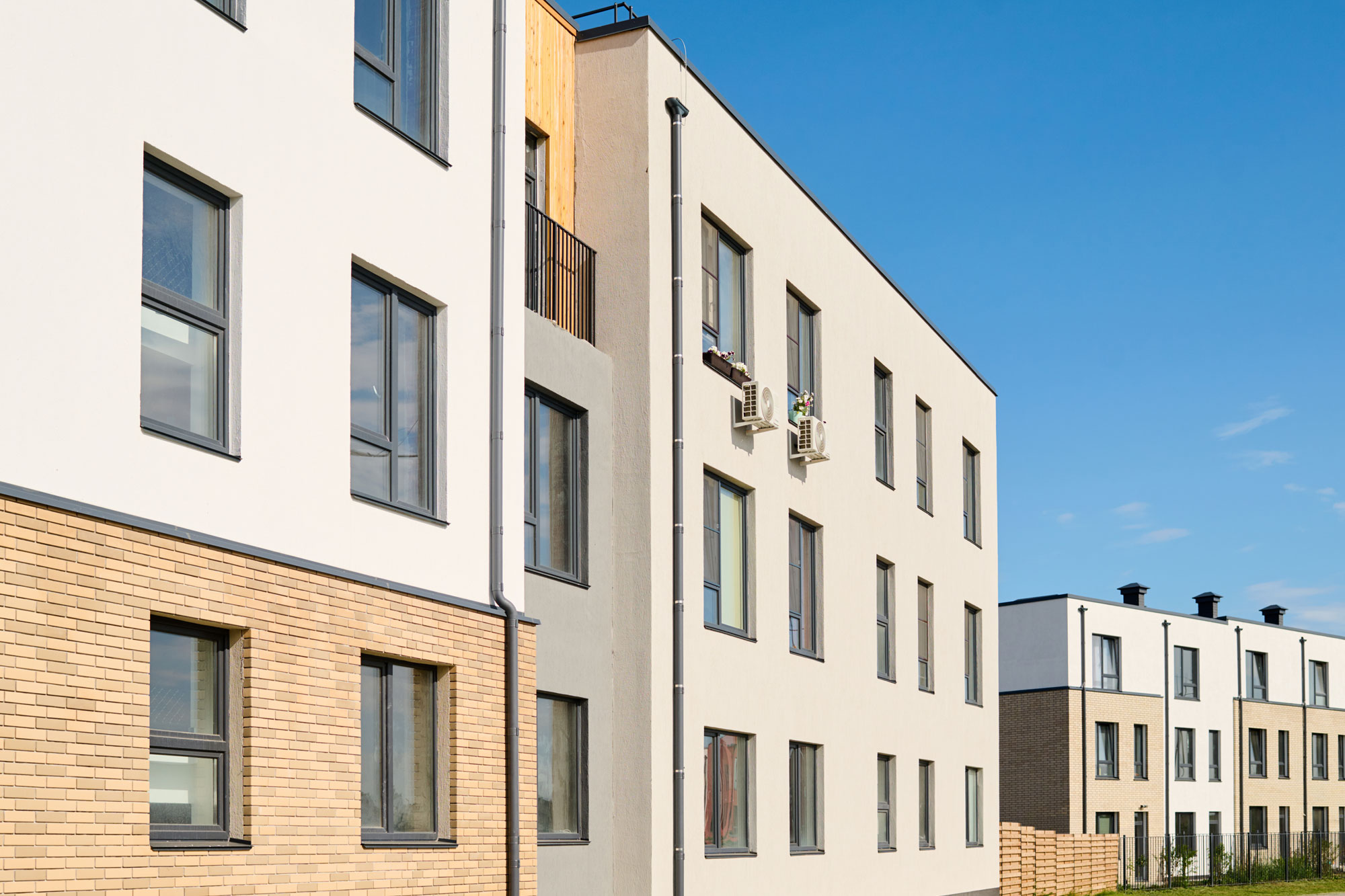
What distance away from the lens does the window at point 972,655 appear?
28812 millimetres

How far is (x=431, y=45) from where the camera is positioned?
12977 mm

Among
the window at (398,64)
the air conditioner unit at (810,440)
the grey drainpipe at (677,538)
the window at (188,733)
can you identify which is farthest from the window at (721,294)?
the window at (188,733)

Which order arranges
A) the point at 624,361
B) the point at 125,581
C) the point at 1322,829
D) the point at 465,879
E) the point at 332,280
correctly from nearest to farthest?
the point at 125,581
the point at 332,280
the point at 465,879
the point at 624,361
the point at 1322,829

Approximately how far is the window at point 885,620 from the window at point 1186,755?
3247cm

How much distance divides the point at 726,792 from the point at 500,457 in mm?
6447

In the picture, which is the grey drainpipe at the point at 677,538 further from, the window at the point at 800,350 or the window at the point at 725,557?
the window at the point at 800,350

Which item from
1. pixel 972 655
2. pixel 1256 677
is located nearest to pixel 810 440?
pixel 972 655

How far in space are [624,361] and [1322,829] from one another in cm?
5350

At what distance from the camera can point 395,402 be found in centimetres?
1202

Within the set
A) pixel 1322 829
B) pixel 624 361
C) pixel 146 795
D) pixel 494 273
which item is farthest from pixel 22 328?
pixel 1322 829

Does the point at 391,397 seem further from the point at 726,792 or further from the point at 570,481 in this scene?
the point at 726,792

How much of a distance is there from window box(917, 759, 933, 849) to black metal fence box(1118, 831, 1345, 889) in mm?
19703

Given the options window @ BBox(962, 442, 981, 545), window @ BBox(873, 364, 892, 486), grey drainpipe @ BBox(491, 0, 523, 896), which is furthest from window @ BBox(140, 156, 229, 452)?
window @ BBox(962, 442, 981, 545)

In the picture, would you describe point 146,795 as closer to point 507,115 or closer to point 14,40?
point 14,40
